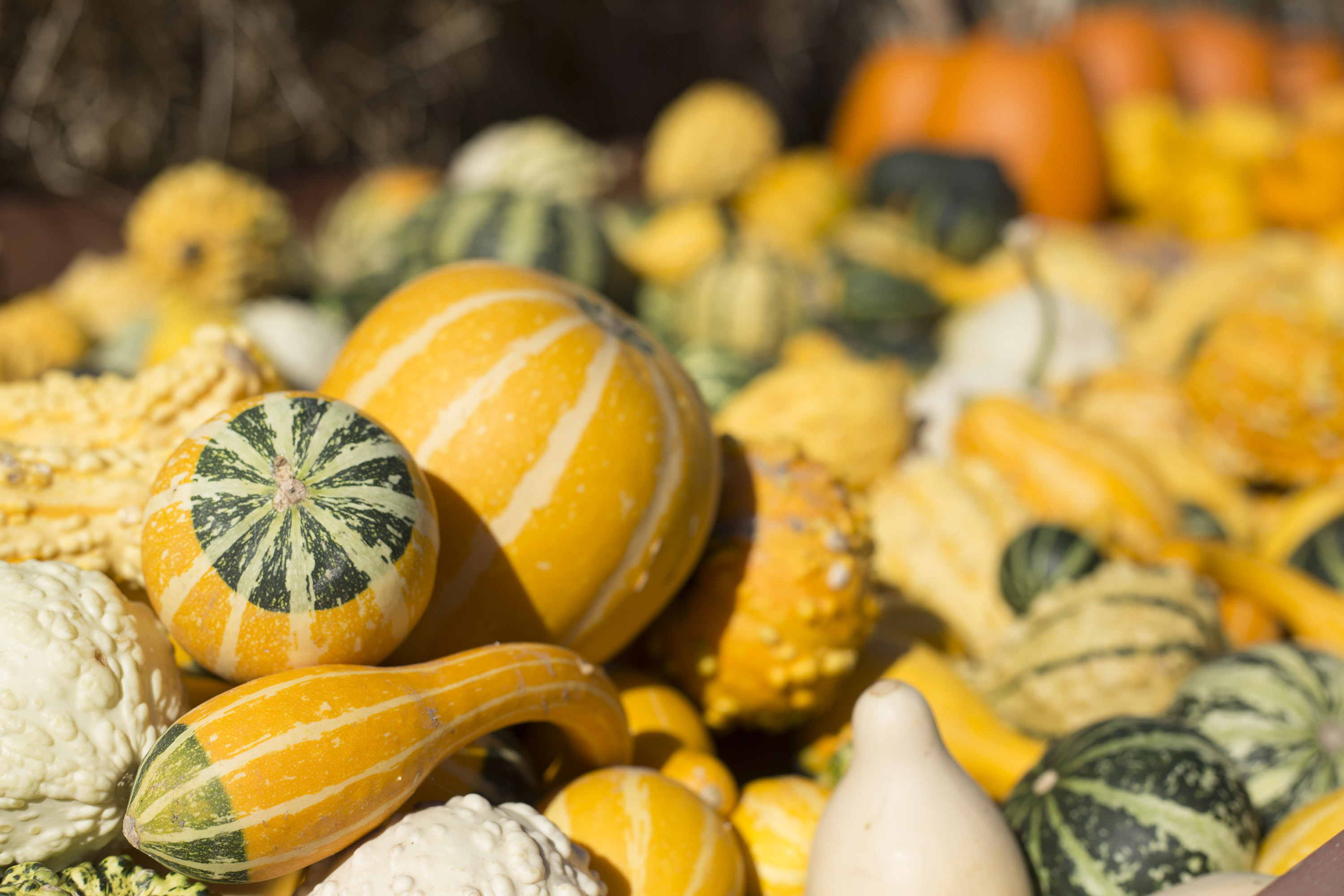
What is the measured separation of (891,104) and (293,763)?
6.01 meters

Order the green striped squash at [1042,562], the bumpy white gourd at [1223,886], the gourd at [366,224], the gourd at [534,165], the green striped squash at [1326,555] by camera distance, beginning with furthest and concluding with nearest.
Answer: the gourd at [534,165]
the gourd at [366,224]
the green striped squash at [1326,555]
the green striped squash at [1042,562]
the bumpy white gourd at [1223,886]

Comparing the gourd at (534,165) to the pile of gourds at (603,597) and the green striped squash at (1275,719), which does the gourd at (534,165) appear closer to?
the pile of gourds at (603,597)

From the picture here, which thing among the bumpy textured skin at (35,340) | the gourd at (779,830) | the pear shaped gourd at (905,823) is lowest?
the gourd at (779,830)

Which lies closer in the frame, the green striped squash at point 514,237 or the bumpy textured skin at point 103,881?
the bumpy textured skin at point 103,881

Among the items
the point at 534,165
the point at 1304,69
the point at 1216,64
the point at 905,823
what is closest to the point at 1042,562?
the point at 905,823

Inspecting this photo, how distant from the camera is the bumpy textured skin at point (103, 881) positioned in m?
1.11

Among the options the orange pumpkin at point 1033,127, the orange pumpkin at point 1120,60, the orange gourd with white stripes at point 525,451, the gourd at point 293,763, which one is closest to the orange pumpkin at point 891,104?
the orange pumpkin at point 1033,127

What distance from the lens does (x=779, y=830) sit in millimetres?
1624

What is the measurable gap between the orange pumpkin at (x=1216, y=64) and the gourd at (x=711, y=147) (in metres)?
4.67

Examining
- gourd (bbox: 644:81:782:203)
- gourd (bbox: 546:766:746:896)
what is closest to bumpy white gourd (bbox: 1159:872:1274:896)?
gourd (bbox: 546:766:746:896)

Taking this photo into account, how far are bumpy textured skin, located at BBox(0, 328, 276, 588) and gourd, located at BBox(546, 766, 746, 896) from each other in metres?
0.72

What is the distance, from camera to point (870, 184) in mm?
5348

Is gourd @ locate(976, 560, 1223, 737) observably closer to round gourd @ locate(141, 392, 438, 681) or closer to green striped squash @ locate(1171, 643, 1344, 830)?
green striped squash @ locate(1171, 643, 1344, 830)

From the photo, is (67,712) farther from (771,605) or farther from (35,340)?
(35,340)
